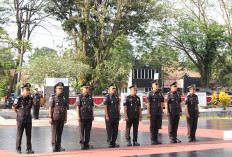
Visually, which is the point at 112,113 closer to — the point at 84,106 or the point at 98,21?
the point at 84,106

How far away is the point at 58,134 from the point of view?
13.2m

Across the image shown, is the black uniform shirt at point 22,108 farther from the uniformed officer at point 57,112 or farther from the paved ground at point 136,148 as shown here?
the paved ground at point 136,148

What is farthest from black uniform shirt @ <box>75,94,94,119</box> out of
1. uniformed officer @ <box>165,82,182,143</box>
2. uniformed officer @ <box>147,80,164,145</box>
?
uniformed officer @ <box>165,82,182,143</box>

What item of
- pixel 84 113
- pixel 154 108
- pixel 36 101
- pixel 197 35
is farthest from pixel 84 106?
pixel 197 35

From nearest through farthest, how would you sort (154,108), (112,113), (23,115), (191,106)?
(23,115) < (112,113) < (154,108) < (191,106)

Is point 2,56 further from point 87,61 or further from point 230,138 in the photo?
point 230,138

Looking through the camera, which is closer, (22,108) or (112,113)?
(22,108)

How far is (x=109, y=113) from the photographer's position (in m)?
14.3

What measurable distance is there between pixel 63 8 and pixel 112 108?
31070 millimetres

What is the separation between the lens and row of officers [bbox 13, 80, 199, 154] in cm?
1302

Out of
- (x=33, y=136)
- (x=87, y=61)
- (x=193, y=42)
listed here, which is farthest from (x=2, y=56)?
(x=193, y=42)

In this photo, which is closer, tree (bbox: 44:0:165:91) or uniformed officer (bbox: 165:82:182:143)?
uniformed officer (bbox: 165:82:182:143)

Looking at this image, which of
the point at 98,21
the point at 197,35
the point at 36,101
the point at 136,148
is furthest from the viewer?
the point at 197,35

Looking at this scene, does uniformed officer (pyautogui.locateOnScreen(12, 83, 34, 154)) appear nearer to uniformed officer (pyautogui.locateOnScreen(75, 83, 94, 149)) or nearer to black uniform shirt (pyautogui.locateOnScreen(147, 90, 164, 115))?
uniformed officer (pyautogui.locateOnScreen(75, 83, 94, 149))
